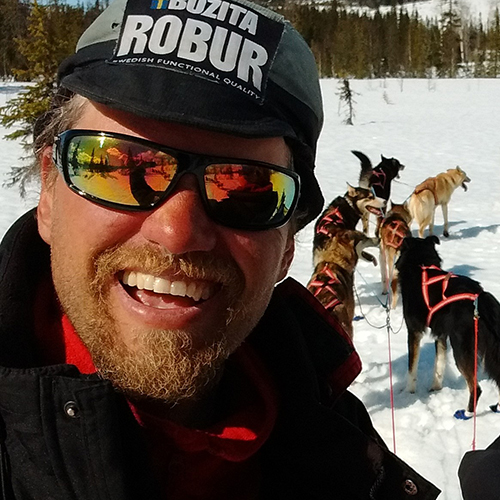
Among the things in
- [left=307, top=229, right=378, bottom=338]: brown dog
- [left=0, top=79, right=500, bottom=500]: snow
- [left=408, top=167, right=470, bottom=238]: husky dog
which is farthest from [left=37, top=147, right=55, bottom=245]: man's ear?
[left=408, top=167, right=470, bottom=238]: husky dog

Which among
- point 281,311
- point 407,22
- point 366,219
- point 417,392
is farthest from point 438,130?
point 407,22

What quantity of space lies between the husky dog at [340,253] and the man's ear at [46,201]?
280 centimetres

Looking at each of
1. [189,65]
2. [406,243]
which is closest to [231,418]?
[189,65]

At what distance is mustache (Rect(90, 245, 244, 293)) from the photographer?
1.05 metres

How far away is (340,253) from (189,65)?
4248mm

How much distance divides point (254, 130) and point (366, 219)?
7.06 meters

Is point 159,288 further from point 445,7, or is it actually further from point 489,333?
point 445,7

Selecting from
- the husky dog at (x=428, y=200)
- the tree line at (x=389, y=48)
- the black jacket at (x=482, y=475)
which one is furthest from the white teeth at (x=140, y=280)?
the tree line at (x=389, y=48)

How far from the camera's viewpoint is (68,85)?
108 centimetres

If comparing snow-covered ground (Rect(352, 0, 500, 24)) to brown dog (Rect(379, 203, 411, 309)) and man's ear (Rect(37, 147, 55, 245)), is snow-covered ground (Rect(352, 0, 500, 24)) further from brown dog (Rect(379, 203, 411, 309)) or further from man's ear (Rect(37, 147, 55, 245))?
man's ear (Rect(37, 147, 55, 245))

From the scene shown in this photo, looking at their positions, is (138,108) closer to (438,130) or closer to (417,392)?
(417,392)

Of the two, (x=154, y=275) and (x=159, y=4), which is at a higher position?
(x=159, y=4)

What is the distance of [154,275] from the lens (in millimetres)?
1072

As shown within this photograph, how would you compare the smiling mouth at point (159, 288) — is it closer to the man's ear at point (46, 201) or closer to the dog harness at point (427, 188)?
the man's ear at point (46, 201)
